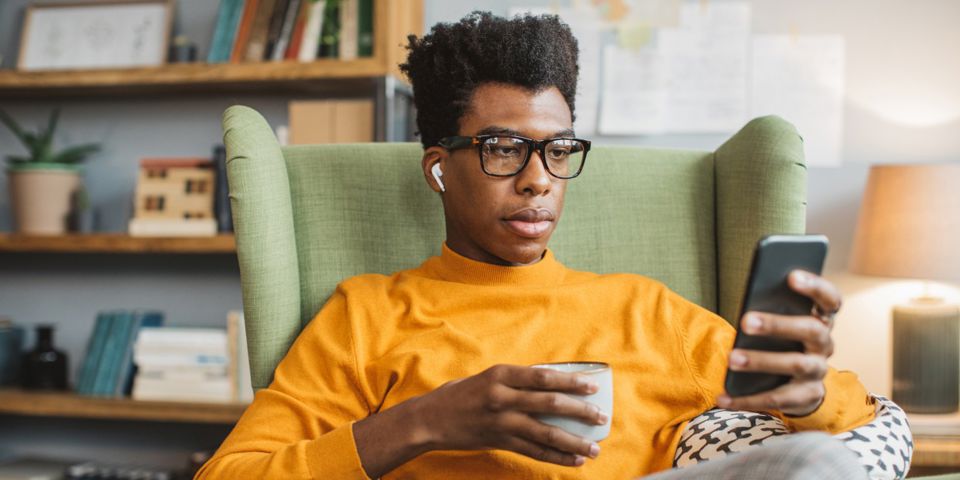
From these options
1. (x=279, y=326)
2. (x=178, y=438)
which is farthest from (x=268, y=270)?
(x=178, y=438)

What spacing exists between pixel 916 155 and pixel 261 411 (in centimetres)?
188

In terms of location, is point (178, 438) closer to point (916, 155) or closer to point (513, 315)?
point (513, 315)

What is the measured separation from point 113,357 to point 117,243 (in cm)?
33

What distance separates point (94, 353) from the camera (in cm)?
235

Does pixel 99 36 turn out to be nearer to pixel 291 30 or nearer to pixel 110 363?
pixel 291 30

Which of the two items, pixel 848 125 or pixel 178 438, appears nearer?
pixel 848 125

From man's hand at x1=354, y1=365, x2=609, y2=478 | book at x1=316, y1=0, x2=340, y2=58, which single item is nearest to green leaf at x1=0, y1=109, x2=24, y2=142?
book at x1=316, y1=0, x2=340, y2=58

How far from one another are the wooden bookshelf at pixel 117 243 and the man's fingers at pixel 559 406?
5.33ft

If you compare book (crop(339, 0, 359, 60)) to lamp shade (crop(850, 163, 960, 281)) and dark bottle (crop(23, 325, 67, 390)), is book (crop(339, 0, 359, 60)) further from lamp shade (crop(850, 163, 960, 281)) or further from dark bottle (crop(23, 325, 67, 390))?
lamp shade (crop(850, 163, 960, 281))

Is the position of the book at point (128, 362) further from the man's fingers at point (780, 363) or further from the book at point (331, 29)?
the man's fingers at point (780, 363)

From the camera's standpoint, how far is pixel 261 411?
986 millimetres

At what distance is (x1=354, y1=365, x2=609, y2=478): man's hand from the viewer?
0.72 meters

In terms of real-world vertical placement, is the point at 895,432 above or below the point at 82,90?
below

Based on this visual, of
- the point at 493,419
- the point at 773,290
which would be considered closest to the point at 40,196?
the point at 493,419
